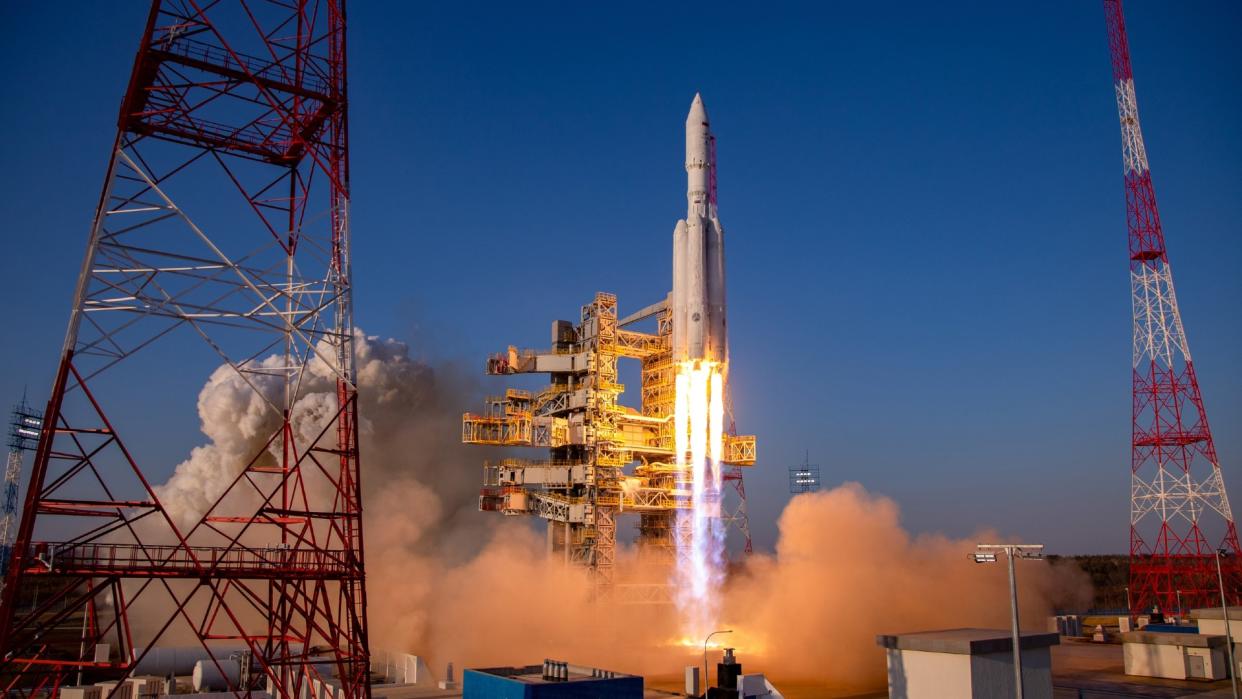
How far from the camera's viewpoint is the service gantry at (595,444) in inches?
2291

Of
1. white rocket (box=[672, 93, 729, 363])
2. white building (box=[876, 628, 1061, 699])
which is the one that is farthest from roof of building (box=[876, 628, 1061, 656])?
white rocket (box=[672, 93, 729, 363])

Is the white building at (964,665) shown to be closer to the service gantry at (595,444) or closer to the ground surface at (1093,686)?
the ground surface at (1093,686)

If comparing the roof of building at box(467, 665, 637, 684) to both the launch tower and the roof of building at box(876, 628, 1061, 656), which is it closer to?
the roof of building at box(876, 628, 1061, 656)

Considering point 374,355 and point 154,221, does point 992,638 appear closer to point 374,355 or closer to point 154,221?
point 154,221

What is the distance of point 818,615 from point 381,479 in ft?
107

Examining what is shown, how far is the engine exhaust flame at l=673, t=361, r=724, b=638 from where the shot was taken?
54.7 metres

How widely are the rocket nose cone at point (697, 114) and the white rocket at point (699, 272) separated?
39 centimetres

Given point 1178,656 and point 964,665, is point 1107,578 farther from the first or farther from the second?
point 964,665

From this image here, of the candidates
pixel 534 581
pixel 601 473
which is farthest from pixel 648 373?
pixel 534 581

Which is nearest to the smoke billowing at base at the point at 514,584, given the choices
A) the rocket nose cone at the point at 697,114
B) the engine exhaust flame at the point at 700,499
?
the engine exhaust flame at the point at 700,499

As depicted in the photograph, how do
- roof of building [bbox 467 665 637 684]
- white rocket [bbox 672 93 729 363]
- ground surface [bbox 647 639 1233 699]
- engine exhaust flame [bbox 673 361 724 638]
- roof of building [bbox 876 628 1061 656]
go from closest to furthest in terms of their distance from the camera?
1. roof of building [bbox 876 628 1061 656]
2. roof of building [bbox 467 665 637 684]
3. ground surface [bbox 647 639 1233 699]
4. white rocket [bbox 672 93 729 363]
5. engine exhaust flame [bbox 673 361 724 638]

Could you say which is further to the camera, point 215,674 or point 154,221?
point 215,674

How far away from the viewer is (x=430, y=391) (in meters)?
74.5

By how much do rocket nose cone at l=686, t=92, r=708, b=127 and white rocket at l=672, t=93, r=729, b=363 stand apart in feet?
1.27
